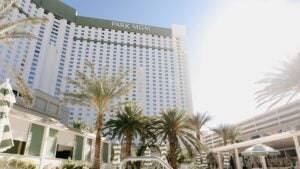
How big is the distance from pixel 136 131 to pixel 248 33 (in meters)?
18.8

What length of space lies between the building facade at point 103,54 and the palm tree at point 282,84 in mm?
68455

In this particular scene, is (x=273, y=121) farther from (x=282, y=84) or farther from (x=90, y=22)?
(x=90, y=22)

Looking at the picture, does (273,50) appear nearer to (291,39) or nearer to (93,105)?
(291,39)

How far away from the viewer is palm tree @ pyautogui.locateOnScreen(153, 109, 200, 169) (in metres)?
29.1

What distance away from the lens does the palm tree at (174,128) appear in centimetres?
2906

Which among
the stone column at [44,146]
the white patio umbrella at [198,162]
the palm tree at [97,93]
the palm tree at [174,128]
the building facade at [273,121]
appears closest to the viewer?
the stone column at [44,146]

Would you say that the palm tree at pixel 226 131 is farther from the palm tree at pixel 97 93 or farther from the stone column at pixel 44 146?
the stone column at pixel 44 146

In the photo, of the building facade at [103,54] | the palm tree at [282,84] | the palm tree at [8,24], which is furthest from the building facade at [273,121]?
the palm tree at [8,24]

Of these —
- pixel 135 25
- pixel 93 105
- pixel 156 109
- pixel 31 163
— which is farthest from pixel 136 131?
pixel 135 25

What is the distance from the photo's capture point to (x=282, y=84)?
797 inches

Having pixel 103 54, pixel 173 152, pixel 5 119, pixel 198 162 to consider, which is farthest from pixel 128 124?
pixel 103 54

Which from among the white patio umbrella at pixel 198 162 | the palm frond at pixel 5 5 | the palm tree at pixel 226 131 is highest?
the palm frond at pixel 5 5

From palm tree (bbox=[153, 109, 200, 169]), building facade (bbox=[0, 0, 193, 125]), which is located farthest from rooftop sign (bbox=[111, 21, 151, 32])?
palm tree (bbox=[153, 109, 200, 169])

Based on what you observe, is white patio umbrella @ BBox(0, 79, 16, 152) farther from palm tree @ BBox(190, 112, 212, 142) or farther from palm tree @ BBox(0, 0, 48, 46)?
palm tree @ BBox(190, 112, 212, 142)
